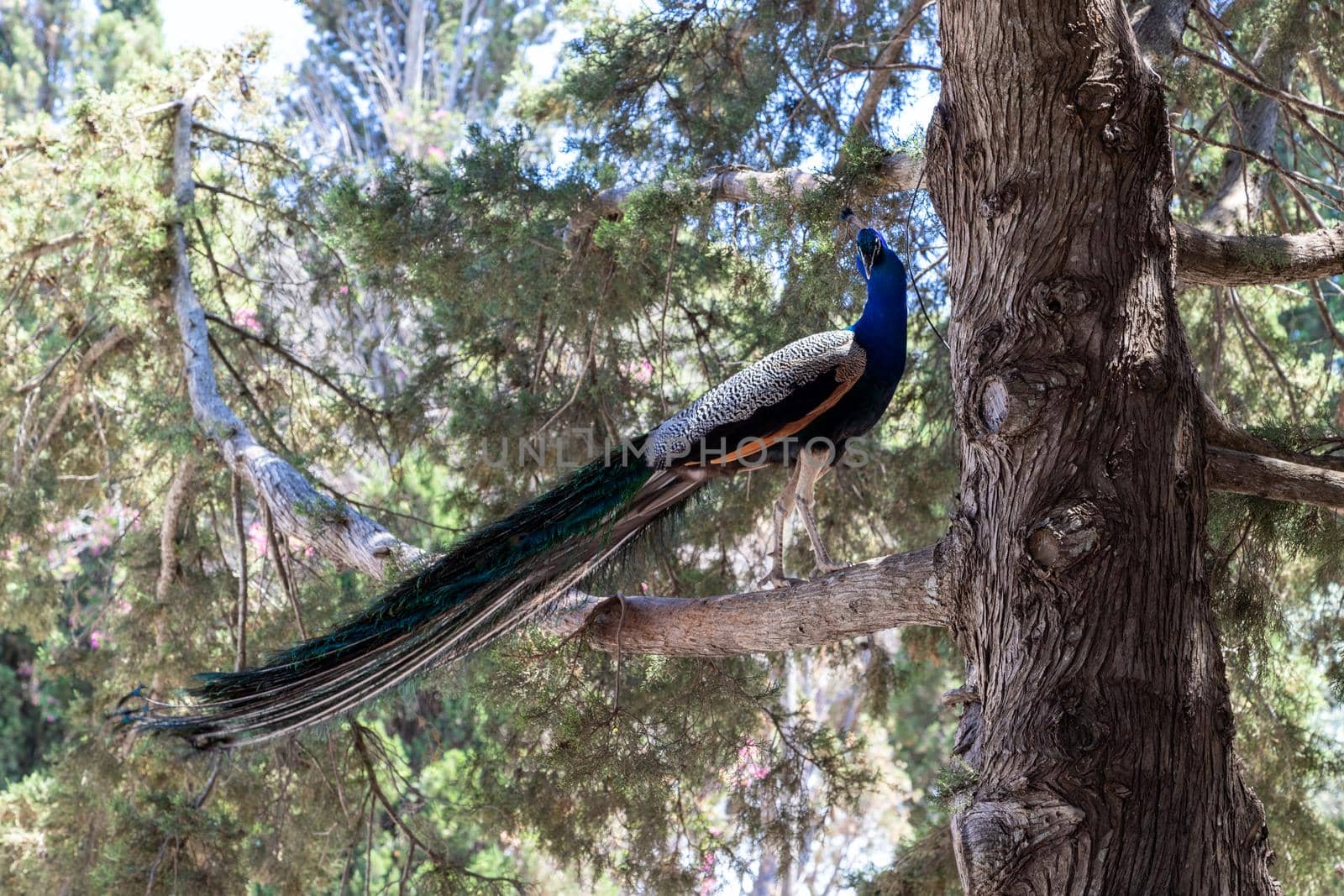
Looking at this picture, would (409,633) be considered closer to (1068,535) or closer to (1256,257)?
(1068,535)

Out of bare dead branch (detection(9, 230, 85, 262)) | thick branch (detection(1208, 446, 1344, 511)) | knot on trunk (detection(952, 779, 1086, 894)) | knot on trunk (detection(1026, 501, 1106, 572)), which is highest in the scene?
bare dead branch (detection(9, 230, 85, 262))

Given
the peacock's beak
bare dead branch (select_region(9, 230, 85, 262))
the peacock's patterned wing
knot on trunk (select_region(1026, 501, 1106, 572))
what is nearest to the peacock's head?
the peacock's beak

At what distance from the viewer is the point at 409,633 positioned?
3.49 metres

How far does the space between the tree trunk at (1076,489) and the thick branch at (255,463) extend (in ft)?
6.12

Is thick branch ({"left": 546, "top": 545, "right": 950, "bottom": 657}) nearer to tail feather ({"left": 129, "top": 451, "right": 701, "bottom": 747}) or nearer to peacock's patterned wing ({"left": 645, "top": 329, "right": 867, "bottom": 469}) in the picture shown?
tail feather ({"left": 129, "top": 451, "right": 701, "bottom": 747})

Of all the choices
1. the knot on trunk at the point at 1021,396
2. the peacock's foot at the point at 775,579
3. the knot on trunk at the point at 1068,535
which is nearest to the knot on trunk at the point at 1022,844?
the knot on trunk at the point at 1068,535

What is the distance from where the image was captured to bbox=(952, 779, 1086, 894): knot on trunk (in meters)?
2.21

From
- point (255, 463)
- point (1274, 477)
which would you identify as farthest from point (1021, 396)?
point (255, 463)

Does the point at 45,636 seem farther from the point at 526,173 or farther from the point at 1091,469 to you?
the point at 1091,469

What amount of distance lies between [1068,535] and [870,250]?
63.3 inches

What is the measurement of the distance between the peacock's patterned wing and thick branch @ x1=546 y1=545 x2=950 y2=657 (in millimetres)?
451

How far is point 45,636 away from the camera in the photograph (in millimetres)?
6941

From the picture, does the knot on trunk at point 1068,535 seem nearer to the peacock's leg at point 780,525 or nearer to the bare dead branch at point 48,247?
the peacock's leg at point 780,525

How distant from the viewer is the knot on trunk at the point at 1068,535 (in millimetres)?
2365
